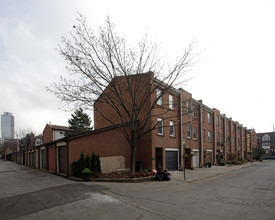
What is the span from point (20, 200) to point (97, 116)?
16367 millimetres

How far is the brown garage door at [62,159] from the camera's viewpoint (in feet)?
56.1

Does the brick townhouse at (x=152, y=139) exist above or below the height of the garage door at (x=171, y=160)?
above

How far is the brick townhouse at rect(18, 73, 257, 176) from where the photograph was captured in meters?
17.2

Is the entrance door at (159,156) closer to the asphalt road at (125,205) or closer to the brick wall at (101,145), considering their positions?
the brick wall at (101,145)

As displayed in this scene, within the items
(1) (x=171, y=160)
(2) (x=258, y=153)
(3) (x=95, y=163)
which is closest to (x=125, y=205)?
(3) (x=95, y=163)

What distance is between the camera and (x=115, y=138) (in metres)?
19.3

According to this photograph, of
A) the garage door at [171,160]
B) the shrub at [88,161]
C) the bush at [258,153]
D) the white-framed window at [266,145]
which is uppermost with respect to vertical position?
the shrub at [88,161]

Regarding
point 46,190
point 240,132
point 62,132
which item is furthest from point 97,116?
point 240,132

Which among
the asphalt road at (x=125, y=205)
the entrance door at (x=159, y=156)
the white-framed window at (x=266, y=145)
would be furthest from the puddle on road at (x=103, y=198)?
the white-framed window at (x=266, y=145)

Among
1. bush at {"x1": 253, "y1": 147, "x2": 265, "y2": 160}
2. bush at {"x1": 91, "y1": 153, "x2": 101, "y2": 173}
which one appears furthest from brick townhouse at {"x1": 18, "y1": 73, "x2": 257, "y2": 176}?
bush at {"x1": 253, "y1": 147, "x2": 265, "y2": 160}

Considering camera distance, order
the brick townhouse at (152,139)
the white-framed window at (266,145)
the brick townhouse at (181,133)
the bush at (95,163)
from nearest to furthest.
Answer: the bush at (95,163) → the brick townhouse at (152,139) → the brick townhouse at (181,133) → the white-framed window at (266,145)

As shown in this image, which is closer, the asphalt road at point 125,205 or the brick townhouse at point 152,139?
the asphalt road at point 125,205

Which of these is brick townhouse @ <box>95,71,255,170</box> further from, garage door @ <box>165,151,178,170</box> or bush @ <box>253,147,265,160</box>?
bush @ <box>253,147,265,160</box>

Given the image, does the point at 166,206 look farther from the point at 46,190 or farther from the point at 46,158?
the point at 46,158
